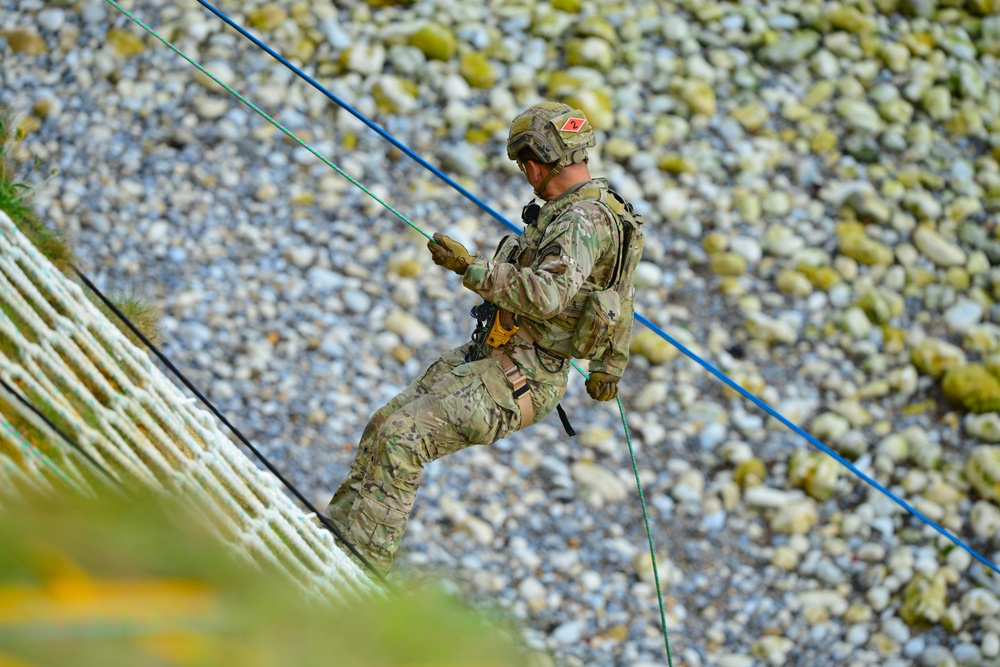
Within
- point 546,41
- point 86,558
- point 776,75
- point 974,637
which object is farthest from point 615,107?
point 86,558

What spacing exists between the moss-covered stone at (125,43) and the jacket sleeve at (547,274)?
12.6ft

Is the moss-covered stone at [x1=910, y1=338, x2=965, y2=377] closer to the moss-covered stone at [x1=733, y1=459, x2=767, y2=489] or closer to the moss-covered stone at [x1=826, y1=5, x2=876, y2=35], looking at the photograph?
the moss-covered stone at [x1=733, y1=459, x2=767, y2=489]

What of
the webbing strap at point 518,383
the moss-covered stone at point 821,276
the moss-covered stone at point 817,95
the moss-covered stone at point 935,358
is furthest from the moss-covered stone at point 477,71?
the webbing strap at point 518,383

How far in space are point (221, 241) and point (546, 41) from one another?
6.83 ft

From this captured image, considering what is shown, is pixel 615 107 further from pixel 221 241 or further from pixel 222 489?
pixel 222 489

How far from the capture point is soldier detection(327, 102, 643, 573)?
2.40 m

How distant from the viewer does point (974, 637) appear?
15.1 feet

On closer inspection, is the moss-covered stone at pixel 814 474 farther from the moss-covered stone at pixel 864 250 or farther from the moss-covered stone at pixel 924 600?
the moss-covered stone at pixel 864 250

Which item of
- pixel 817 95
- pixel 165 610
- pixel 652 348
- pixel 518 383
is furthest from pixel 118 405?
pixel 817 95

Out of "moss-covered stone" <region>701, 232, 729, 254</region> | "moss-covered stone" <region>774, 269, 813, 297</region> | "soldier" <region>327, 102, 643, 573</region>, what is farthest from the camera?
"moss-covered stone" <region>701, 232, 729, 254</region>

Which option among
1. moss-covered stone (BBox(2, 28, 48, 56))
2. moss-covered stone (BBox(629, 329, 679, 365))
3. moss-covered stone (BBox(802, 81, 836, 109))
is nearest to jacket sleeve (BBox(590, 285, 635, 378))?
moss-covered stone (BBox(629, 329, 679, 365))

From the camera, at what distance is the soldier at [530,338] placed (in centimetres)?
240

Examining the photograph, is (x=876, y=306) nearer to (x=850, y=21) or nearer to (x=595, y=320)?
(x=850, y=21)

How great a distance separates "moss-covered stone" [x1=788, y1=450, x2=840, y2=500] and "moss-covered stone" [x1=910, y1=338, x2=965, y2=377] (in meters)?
0.73
